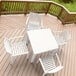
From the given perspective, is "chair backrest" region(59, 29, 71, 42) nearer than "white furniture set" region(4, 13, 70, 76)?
No

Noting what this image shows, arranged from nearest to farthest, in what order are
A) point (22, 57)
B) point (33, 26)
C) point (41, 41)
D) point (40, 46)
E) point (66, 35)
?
point (40, 46)
point (41, 41)
point (22, 57)
point (66, 35)
point (33, 26)

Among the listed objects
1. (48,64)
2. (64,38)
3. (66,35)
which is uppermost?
(66,35)

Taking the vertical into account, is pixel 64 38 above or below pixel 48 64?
above

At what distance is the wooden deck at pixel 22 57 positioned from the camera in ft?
15.1

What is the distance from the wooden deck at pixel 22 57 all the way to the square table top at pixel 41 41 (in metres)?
0.70

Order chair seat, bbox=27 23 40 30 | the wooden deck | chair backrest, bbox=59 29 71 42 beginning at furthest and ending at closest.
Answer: chair seat, bbox=27 23 40 30
chair backrest, bbox=59 29 71 42
the wooden deck

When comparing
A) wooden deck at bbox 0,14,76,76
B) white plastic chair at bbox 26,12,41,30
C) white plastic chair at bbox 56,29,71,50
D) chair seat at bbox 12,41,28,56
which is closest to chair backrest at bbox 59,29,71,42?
white plastic chair at bbox 56,29,71,50

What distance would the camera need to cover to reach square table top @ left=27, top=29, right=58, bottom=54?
177 inches

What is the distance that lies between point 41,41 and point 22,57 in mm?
823

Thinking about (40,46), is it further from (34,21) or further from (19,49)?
(34,21)

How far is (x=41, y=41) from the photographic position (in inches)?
185

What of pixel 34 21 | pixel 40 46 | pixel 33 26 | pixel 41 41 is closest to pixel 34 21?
pixel 34 21

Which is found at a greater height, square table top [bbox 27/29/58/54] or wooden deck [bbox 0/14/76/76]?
square table top [bbox 27/29/58/54]

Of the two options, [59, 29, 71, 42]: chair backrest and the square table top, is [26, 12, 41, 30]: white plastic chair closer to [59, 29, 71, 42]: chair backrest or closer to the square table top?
the square table top
